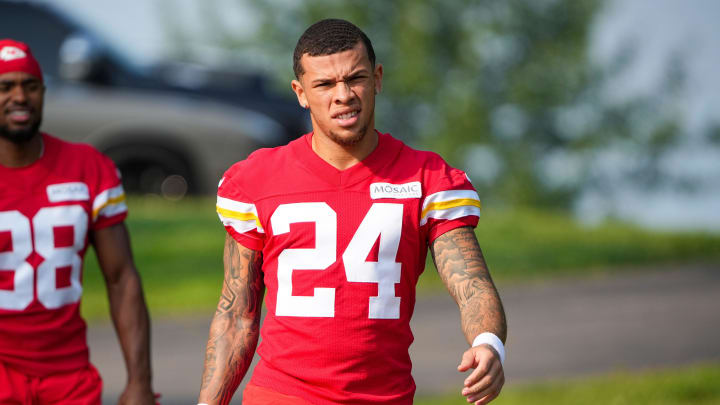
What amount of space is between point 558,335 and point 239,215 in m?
7.54

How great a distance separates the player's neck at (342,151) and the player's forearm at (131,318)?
4.95ft

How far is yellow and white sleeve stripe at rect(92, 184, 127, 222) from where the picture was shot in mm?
4879

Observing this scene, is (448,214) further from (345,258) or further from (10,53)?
(10,53)

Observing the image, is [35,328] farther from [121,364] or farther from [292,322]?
[121,364]

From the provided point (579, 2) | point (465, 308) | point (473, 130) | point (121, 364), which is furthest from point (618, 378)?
point (579, 2)

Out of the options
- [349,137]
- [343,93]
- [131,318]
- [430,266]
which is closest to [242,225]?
[349,137]

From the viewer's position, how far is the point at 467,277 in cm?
385

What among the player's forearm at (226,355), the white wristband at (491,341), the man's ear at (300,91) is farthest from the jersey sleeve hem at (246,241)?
the white wristband at (491,341)

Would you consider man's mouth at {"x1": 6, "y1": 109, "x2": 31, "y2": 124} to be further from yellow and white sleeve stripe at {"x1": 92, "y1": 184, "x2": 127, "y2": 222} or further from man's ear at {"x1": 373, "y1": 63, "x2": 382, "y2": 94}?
man's ear at {"x1": 373, "y1": 63, "x2": 382, "y2": 94}

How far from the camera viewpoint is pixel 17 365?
463 cm

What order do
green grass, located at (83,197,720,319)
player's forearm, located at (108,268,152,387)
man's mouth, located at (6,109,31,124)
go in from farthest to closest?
green grass, located at (83,197,720,319) < player's forearm, located at (108,268,152,387) < man's mouth, located at (6,109,31,124)

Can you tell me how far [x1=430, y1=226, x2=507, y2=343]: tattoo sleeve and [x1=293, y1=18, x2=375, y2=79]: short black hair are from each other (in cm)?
67

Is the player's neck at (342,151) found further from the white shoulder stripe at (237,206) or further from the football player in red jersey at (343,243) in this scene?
the white shoulder stripe at (237,206)

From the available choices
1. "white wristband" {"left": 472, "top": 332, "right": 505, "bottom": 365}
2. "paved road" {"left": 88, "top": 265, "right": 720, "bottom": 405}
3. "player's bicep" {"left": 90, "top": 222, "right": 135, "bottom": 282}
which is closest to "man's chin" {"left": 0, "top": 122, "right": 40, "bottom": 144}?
"player's bicep" {"left": 90, "top": 222, "right": 135, "bottom": 282}
